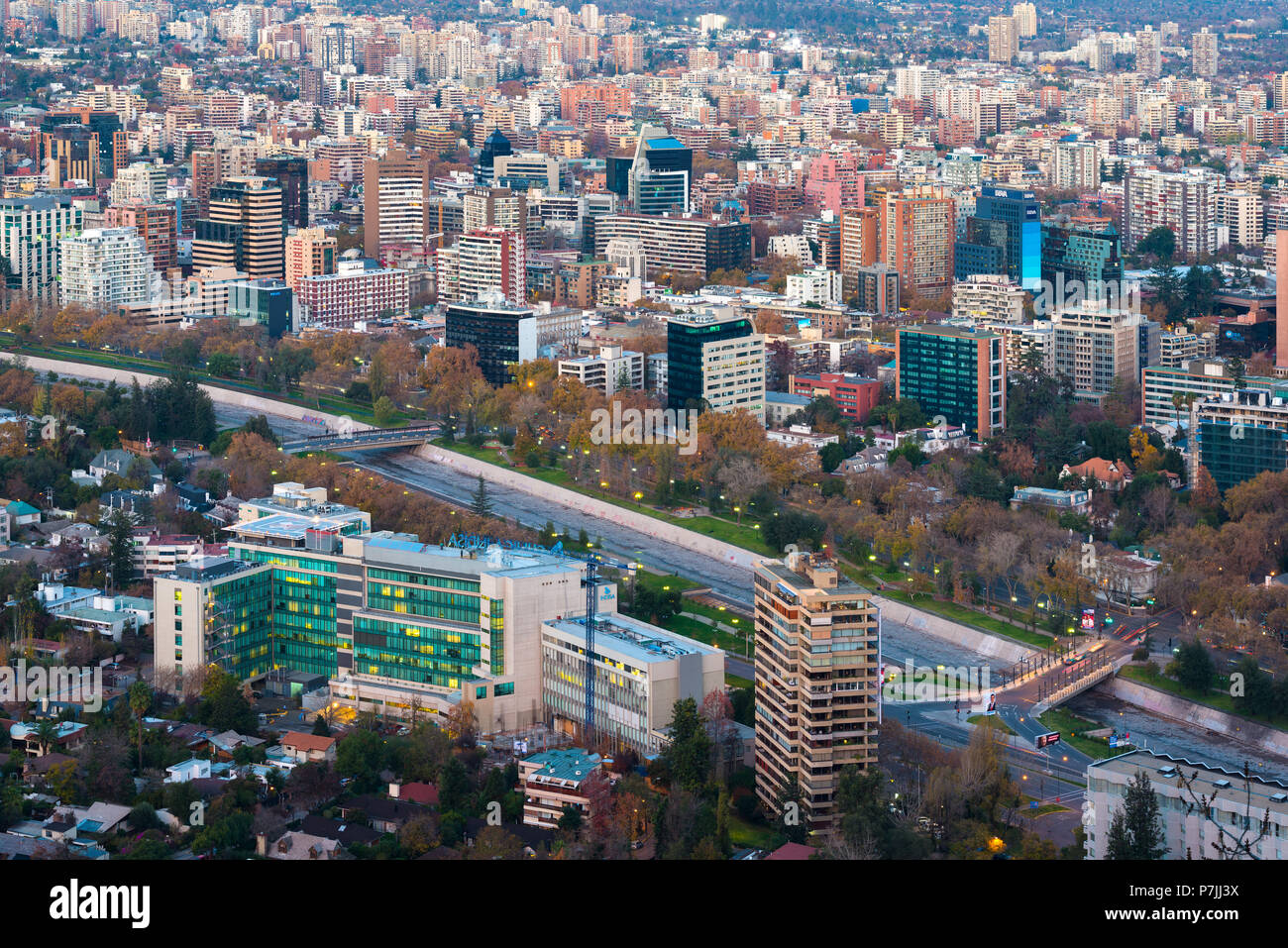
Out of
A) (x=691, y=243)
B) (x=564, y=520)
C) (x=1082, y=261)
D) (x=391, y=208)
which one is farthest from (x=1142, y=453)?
(x=391, y=208)

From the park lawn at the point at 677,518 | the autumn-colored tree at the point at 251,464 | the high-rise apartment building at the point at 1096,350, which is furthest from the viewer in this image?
the high-rise apartment building at the point at 1096,350

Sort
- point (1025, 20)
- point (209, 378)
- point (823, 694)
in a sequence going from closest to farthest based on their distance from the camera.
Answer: point (823, 694)
point (209, 378)
point (1025, 20)

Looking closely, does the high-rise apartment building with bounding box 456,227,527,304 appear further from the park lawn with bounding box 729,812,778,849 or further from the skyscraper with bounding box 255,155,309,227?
the park lawn with bounding box 729,812,778,849

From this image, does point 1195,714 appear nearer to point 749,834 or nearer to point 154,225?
point 749,834

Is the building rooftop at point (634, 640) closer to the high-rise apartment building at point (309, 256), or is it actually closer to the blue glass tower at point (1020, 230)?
the blue glass tower at point (1020, 230)

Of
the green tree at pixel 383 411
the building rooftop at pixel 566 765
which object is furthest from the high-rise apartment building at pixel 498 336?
the building rooftop at pixel 566 765

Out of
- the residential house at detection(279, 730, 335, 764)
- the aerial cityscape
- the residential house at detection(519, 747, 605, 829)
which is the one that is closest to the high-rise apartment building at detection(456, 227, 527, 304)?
the aerial cityscape
